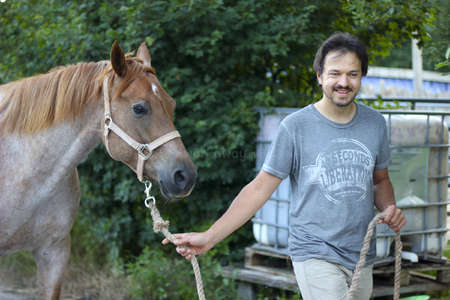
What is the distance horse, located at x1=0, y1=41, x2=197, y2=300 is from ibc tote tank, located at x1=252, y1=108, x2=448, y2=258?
1.48 metres

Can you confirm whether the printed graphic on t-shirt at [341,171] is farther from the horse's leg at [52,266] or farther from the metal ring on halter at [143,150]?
the horse's leg at [52,266]

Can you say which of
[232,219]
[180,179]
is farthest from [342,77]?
[180,179]

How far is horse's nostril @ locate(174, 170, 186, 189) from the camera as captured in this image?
225 cm

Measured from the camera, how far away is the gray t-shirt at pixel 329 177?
6.22 feet

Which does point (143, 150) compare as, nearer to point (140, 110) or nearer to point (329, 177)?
point (140, 110)

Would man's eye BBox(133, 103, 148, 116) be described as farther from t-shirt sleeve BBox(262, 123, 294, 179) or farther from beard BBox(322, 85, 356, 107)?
beard BBox(322, 85, 356, 107)

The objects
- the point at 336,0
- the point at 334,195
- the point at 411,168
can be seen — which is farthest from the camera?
the point at 336,0

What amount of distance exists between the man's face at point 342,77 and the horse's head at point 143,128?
2.51 feet

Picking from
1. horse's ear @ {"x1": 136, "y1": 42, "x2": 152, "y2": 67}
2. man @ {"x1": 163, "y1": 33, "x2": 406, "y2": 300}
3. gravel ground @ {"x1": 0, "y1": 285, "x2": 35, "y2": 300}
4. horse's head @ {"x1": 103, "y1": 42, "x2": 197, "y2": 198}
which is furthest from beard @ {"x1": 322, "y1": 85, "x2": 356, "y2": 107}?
gravel ground @ {"x1": 0, "y1": 285, "x2": 35, "y2": 300}

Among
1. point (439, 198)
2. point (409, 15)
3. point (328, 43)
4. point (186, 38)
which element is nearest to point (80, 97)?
point (328, 43)

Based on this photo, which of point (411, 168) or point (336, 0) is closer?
point (411, 168)

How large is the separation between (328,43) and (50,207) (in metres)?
1.72

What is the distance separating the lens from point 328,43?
1972 millimetres

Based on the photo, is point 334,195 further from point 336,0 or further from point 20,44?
point 20,44
